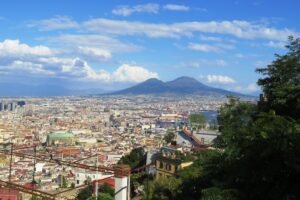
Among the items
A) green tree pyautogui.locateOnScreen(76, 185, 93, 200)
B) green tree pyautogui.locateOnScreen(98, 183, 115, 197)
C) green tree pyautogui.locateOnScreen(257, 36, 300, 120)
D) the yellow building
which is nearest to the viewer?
green tree pyautogui.locateOnScreen(257, 36, 300, 120)

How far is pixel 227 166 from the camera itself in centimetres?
542

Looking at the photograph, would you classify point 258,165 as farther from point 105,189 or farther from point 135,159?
point 135,159

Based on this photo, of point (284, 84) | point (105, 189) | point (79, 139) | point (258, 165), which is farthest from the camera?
point (79, 139)

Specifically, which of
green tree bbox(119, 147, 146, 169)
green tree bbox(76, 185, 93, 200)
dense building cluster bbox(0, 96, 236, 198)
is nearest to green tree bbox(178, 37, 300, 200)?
dense building cluster bbox(0, 96, 236, 198)

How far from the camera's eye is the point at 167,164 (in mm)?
15172

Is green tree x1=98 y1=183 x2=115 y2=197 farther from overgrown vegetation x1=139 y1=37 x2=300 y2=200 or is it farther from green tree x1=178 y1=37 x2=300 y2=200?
green tree x1=178 y1=37 x2=300 y2=200

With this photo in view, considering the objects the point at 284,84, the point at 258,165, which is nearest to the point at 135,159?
the point at 284,84

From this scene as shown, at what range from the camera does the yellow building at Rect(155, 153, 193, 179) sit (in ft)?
48.0

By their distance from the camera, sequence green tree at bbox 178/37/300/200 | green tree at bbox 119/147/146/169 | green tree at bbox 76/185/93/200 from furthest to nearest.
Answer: green tree at bbox 119/147/146/169 < green tree at bbox 76/185/93/200 < green tree at bbox 178/37/300/200

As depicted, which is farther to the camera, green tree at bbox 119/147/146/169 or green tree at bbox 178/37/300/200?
green tree at bbox 119/147/146/169

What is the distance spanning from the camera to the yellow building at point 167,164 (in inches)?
576

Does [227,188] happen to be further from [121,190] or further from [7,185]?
[7,185]

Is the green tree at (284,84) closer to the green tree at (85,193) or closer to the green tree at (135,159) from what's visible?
the green tree at (85,193)

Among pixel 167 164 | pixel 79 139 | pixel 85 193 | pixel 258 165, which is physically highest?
pixel 258 165
